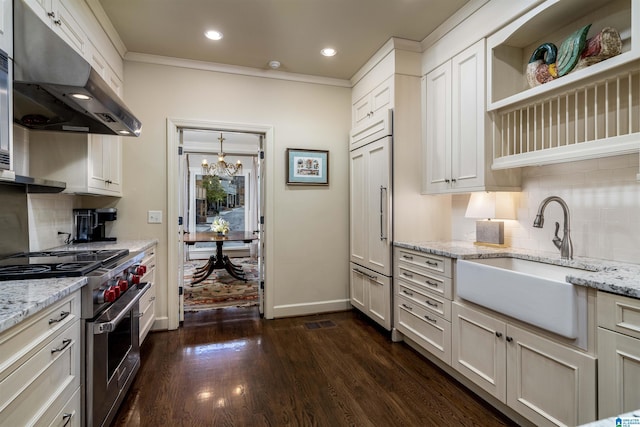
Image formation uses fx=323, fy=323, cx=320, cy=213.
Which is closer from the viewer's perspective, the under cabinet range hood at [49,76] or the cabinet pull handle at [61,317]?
the cabinet pull handle at [61,317]

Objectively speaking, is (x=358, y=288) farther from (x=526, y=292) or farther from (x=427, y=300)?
(x=526, y=292)

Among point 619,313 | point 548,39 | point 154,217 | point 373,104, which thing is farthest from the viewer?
point 373,104

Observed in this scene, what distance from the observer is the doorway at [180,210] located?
10.6 feet

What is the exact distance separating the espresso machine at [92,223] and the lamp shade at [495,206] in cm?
317

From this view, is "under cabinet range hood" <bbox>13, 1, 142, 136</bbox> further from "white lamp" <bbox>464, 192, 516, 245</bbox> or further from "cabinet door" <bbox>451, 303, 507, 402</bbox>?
"white lamp" <bbox>464, 192, 516, 245</bbox>

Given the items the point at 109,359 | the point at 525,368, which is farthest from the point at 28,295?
the point at 525,368

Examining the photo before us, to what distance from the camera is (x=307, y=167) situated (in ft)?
12.0

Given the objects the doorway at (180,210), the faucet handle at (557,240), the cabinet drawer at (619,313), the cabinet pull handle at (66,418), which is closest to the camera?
the cabinet drawer at (619,313)

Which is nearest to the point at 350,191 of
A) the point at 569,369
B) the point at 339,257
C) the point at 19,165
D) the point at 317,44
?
the point at 339,257

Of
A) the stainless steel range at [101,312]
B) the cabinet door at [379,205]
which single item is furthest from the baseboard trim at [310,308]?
the stainless steel range at [101,312]

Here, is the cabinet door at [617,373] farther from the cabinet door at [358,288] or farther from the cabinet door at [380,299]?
the cabinet door at [358,288]

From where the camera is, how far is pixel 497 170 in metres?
2.36

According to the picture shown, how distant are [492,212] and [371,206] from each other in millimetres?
1098

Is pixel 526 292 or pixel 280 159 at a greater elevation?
pixel 280 159
